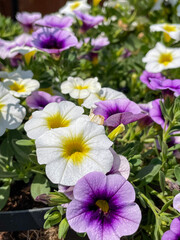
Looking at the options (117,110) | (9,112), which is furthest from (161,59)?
(9,112)

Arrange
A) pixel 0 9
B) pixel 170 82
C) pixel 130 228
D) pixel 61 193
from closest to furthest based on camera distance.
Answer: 1. pixel 130 228
2. pixel 61 193
3. pixel 170 82
4. pixel 0 9

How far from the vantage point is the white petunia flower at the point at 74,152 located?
0.78m

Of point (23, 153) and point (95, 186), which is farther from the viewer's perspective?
point (23, 153)

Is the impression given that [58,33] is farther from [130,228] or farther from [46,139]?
[130,228]

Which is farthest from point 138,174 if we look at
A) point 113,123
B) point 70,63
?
point 70,63

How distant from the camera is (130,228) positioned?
0.75 meters

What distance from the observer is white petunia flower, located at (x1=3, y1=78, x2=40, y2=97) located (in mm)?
1146

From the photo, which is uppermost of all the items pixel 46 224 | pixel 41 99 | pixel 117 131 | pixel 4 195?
pixel 117 131

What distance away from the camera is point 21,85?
3.91 feet

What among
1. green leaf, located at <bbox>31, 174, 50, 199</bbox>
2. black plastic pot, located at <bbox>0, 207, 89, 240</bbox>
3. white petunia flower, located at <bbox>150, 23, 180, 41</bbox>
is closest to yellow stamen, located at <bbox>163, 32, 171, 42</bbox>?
white petunia flower, located at <bbox>150, 23, 180, 41</bbox>

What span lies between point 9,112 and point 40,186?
28cm

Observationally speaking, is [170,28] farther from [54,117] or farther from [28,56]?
[54,117]

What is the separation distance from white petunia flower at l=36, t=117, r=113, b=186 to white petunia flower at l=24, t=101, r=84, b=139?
8 cm

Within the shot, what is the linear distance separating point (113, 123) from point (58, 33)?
1.82 ft
